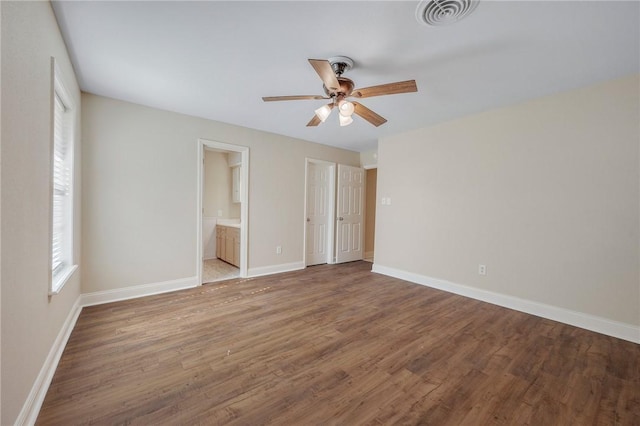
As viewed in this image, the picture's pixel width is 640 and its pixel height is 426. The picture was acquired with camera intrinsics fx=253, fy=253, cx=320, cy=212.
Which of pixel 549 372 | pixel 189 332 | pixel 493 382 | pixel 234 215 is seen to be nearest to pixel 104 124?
pixel 189 332

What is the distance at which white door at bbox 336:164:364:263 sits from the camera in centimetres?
519

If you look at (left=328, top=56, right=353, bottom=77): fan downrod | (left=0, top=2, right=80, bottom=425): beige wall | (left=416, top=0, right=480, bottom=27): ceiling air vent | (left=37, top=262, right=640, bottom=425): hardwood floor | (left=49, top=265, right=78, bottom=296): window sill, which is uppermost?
(left=416, top=0, right=480, bottom=27): ceiling air vent

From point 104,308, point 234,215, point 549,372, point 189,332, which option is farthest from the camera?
point 234,215

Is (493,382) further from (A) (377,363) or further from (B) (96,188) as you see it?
(B) (96,188)

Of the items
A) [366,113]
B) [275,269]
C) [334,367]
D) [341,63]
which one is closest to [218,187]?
[275,269]

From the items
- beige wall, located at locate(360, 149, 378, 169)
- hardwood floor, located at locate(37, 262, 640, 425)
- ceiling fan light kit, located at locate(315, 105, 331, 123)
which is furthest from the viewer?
beige wall, located at locate(360, 149, 378, 169)

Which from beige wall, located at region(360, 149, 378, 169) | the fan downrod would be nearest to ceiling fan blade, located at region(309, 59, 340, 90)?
the fan downrod

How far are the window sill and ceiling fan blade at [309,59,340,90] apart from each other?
234 centimetres

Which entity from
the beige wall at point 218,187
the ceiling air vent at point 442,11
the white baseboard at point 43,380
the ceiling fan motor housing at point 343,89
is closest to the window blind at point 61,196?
the white baseboard at point 43,380

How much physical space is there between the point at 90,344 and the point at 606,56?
4.82 metres

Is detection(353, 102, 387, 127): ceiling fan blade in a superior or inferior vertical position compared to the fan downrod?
inferior

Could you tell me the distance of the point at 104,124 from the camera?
2.93 m

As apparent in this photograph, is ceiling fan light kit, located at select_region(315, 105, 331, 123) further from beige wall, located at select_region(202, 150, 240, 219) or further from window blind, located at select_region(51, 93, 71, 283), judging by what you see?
beige wall, located at select_region(202, 150, 240, 219)

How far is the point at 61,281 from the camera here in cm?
196
